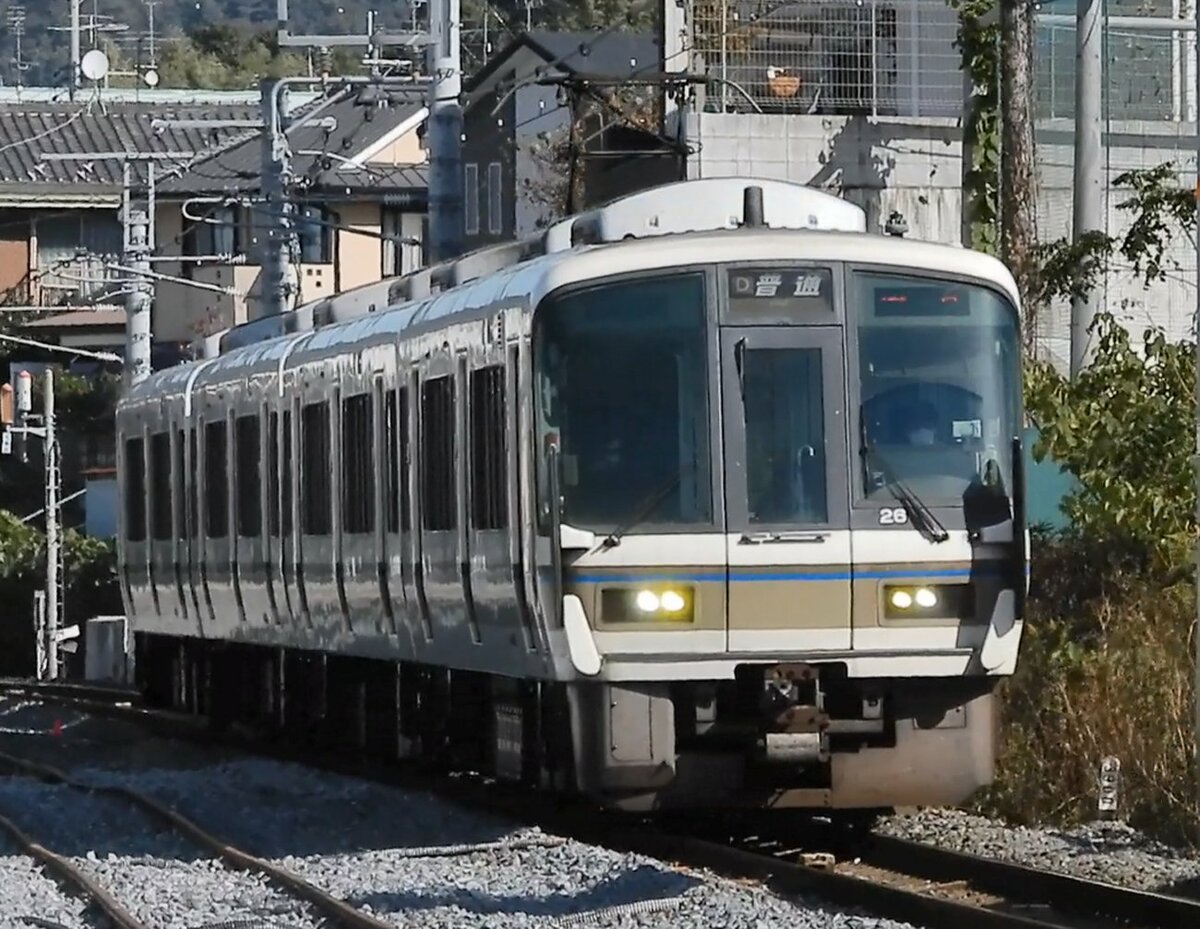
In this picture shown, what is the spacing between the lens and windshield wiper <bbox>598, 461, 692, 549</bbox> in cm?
1237

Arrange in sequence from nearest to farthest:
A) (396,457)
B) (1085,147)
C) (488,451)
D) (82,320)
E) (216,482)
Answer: (488,451)
(396,457)
(1085,147)
(216,482)
(82,320)

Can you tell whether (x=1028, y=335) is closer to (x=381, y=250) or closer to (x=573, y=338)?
(x=573, y=338)

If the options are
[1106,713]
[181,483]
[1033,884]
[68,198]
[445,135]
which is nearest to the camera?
[1033,884]

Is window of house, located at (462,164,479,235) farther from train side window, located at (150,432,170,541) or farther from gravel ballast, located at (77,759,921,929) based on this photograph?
gravel ballast, located at (77,759,921,929)

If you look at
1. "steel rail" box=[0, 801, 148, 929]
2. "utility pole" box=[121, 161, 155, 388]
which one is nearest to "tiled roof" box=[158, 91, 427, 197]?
"utility pole" box=[121, 161, 155, 388]

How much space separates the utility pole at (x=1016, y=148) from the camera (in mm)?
21172

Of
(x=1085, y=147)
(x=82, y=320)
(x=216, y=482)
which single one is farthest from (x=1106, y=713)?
(x=82, y=320)

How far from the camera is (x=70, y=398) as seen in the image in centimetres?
5619

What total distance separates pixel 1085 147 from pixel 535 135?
26.3m

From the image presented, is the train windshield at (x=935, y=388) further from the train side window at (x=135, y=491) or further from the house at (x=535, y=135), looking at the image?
the house at (x=535, y=135)

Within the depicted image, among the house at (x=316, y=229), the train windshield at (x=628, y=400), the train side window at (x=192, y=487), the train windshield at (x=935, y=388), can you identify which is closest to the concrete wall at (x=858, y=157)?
the train side window at (x=192, y=487)

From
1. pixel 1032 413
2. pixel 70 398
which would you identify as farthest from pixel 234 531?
pixel 70 398

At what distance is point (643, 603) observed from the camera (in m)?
12.4

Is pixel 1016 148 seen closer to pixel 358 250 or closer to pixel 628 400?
pixel 628 400
